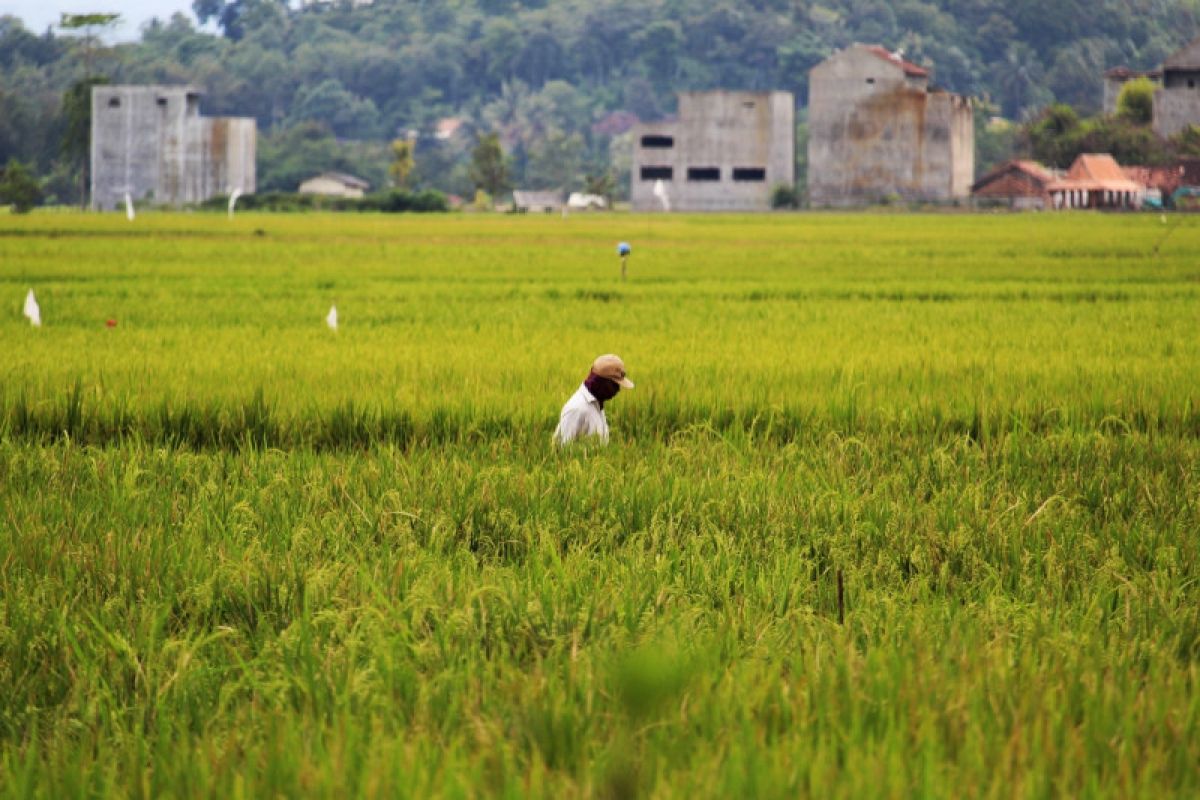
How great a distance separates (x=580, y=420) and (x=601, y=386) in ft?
0.87

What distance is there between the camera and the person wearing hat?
6305mm

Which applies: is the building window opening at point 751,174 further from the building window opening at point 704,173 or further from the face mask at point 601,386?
the face mask at point 601,386

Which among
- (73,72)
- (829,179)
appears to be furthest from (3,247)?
(73,72)

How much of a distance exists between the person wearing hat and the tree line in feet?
420

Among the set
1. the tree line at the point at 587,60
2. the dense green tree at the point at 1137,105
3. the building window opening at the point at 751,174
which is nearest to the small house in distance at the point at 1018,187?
the dense green tree at the point at 1137,105

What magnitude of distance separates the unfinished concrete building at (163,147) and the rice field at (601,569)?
260ft

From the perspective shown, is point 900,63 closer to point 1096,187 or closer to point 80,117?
point 1096,187

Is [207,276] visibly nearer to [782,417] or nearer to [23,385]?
[23,385]

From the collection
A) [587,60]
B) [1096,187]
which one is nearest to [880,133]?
[1096,187]

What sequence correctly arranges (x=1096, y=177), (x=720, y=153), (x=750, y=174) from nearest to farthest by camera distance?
(x=1096, y=177) < (x=750, y=174) < (x=720, y=153)

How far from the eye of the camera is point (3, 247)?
28.4 metres

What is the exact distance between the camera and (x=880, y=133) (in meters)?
80.5

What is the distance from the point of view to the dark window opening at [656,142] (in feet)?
284

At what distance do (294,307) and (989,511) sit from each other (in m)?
11.5
